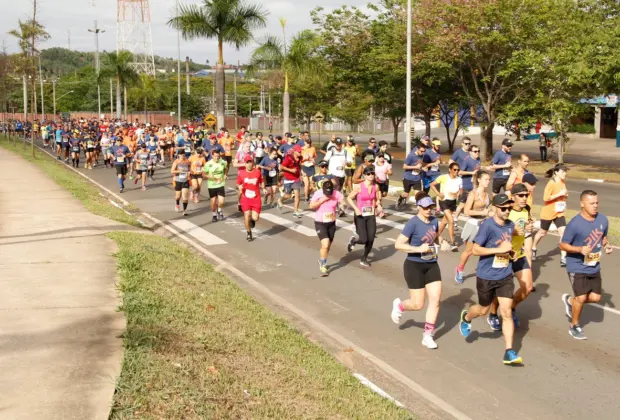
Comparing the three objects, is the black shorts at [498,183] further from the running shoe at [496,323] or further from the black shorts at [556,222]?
the running shoe at [496,323]

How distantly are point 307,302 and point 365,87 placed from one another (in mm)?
35913

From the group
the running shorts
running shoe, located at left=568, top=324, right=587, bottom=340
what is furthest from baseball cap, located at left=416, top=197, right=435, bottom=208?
the running shorts

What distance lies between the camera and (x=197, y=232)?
17062 mm

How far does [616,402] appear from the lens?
703cm

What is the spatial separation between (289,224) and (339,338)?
354 inches

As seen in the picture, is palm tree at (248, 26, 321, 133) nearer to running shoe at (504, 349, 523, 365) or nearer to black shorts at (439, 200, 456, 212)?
black shorts at (439, 200, 456, 212)

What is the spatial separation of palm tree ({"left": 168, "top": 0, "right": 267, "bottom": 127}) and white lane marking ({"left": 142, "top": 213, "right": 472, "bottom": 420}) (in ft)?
82.5

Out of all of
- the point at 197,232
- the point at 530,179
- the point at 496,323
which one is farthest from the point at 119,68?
the point at 496,323

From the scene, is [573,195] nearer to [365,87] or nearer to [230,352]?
[230,352]

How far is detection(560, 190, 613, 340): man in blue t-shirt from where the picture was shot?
8.74 m

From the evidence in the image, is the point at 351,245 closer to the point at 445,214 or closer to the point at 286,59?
the point at 445,214

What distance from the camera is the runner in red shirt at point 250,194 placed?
50.9 ft

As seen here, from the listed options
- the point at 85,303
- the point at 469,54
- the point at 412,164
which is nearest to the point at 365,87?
the point at 469,54

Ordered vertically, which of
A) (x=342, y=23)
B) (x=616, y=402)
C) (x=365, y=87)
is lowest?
(x=616, y=402)
